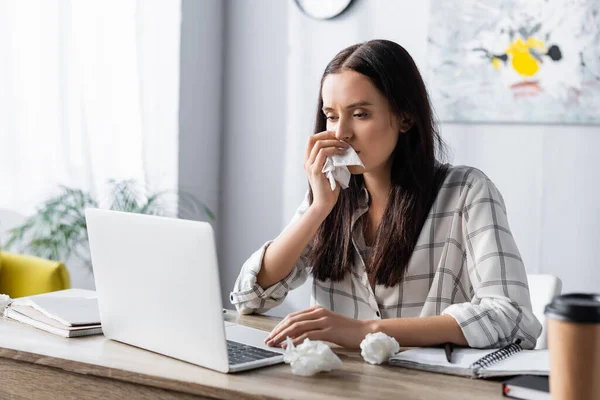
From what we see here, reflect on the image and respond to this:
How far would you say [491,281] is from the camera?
1.54 metres

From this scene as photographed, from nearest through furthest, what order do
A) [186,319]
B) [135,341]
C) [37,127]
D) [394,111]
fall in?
[186,319] < [135,341] < [394,111] < [37,127]

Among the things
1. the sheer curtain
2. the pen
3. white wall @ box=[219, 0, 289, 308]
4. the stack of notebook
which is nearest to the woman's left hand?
the pen

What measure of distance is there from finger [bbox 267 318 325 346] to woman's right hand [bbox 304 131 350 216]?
39cm

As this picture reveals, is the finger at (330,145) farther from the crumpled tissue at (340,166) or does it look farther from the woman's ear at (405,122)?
the woman's ear at (405,122)

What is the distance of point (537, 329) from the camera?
150cm

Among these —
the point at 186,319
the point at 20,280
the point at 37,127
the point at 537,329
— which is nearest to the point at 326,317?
the point at 186,319

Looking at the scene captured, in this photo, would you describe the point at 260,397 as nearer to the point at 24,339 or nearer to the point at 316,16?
the point at 24,339

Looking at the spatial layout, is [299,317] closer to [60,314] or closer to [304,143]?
[60,314]

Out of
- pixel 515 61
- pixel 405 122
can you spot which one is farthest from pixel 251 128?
pixel 405 122

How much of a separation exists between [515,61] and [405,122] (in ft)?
4.89

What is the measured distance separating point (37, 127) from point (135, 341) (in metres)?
2.13

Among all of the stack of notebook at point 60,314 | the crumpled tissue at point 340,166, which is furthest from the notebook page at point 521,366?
the stack of notebook at point 60,314

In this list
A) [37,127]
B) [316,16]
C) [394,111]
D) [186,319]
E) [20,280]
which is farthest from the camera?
[316,16]

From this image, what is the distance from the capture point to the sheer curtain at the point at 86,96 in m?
3.23
